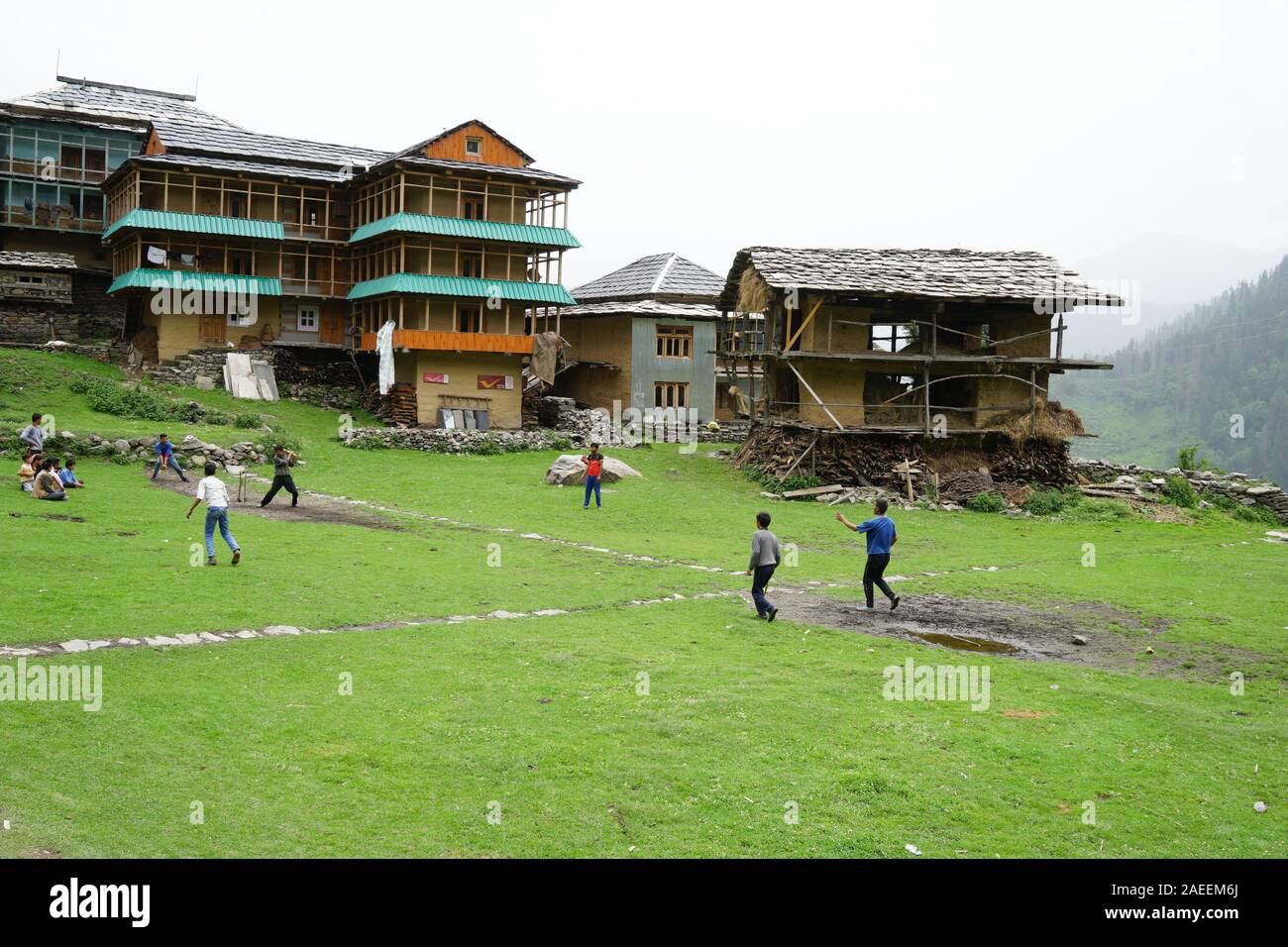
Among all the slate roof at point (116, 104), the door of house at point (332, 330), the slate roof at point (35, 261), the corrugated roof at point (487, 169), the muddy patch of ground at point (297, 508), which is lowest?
the muddy patch of ground at point (297, 508)

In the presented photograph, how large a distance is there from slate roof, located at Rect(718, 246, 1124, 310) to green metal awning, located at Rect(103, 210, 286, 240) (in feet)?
74.9

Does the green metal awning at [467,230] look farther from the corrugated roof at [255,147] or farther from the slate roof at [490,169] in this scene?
the corrugated roof at [255,147]

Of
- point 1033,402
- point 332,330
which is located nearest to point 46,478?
point 332,330

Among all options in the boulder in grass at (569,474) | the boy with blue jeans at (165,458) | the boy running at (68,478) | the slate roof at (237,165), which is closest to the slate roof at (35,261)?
the slate roof at (237,165)

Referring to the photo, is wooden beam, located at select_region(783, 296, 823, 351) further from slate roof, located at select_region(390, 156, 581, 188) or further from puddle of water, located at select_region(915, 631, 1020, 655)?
Answer: puddle of water, located at select_region(915, 631, 1020, 655)

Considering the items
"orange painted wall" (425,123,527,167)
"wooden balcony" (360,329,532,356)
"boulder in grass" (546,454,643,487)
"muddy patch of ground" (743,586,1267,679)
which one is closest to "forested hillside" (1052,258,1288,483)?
"wooden balcony" (360,329,532,356)

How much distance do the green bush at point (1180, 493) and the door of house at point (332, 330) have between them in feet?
128

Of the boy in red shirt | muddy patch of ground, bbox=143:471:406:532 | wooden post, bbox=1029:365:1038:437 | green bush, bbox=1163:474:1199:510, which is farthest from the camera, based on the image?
wooden post, bbox=1029:365:1038:437

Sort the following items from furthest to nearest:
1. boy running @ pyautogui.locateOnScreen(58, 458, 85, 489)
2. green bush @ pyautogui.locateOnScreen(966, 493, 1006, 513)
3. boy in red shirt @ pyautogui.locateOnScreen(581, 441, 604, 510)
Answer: green bush @ pyautogui.locateOnScreen(966, 493, 1006, 513) < boy in red shirt @ pyautogui.locateOnScreen(581, 441, 604, 510) < boy running @ pyautogui.locateOnScreen(58, 458, 85, 489)

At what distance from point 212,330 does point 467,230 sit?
43.9ft

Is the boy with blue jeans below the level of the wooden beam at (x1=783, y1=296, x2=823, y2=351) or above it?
below

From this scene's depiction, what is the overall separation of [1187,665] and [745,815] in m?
9.89

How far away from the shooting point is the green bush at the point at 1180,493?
3997cm

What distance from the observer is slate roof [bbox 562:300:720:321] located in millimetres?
58062
